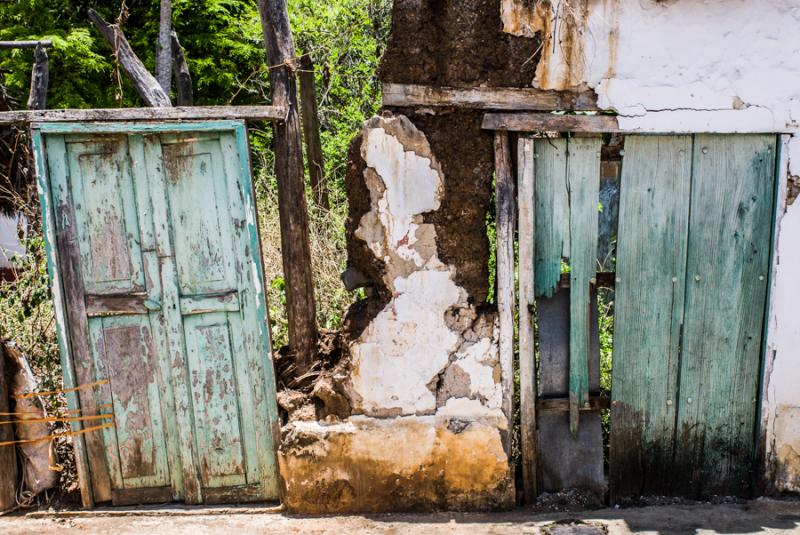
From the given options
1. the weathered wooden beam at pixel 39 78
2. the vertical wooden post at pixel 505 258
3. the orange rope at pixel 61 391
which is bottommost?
the orange rope at pixel 61 391

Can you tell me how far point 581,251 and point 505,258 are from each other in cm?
43

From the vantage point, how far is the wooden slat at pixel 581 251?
3.53 m

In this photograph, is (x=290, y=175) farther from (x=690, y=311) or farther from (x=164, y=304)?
(x=690, y=311)

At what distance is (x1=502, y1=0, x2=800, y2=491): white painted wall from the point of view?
3.35 metres

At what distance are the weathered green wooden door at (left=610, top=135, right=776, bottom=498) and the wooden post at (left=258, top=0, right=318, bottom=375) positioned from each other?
178 cm

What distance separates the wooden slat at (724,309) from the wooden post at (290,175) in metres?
2.15

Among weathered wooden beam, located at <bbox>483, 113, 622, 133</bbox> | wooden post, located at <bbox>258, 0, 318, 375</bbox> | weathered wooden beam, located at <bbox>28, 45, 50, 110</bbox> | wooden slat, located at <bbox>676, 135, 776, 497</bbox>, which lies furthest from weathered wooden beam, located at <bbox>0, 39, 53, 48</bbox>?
wooden slat, located at <bbox>676, 135, 776, 497</bbox>

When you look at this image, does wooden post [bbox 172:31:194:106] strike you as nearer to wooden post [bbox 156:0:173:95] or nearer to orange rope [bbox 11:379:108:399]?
wooden post [bbox 156:0:173:95]

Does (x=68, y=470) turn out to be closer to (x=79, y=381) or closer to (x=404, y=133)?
(x=79, y=381)

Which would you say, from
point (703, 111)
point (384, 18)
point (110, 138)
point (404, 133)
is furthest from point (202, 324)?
point (384, 18)

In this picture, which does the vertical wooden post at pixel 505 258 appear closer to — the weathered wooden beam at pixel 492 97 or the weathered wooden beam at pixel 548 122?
the weathered wooden beam at pixel 548 122

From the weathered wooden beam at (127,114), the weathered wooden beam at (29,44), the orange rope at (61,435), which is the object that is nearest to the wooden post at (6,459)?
the orange rope at (61,435)

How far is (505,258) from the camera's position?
3561mm

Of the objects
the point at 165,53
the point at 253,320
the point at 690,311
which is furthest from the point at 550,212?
the point at 165,53
